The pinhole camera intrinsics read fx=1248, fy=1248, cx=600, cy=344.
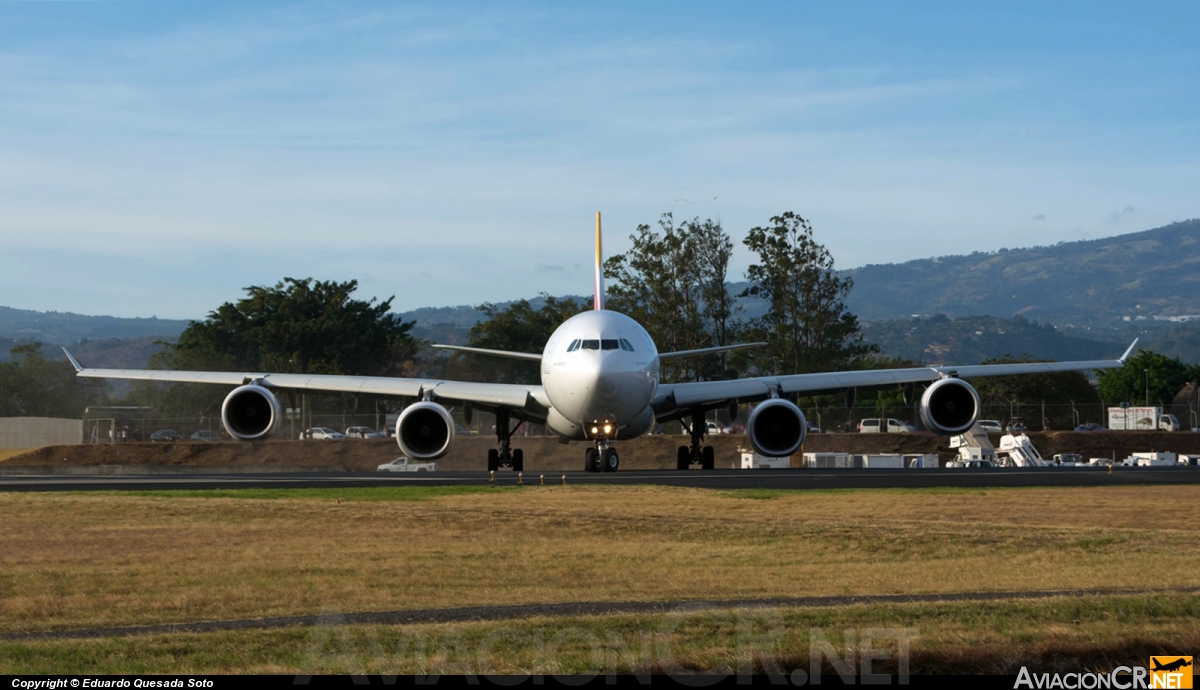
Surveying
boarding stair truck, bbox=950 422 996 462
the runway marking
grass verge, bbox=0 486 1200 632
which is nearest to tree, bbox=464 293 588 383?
boarding stair truck, bbox=950 422 996 462

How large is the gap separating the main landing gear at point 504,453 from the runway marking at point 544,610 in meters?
24.6

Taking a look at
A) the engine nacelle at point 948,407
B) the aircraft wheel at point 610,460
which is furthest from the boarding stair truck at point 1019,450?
the aircraft wheel at point 610,460

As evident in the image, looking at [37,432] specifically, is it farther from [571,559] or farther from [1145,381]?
[1145,381]

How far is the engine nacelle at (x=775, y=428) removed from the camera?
108 ft

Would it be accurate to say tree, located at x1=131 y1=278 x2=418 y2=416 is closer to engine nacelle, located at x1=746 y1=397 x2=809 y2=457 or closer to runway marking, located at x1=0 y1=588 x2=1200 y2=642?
engine nacelle, located at x1=746 y1=397 x2=809 y2=457

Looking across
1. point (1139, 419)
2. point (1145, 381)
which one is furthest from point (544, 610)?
point (1145, 381)

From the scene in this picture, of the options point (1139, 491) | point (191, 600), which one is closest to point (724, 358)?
point (1139, 491)

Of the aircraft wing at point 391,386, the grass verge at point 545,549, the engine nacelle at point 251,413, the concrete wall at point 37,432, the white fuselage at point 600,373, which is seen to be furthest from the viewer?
the concrete wall at point 37,432

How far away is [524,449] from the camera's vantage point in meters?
56.5

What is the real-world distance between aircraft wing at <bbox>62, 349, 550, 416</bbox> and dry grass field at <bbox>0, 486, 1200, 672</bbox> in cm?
1018

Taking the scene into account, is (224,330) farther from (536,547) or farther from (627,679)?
(627,679)

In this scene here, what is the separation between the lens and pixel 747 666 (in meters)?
7.71

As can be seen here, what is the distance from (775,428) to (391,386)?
441 inches

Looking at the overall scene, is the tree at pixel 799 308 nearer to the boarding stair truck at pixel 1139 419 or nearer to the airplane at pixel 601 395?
the boarding stair truck at pixel 1139 419
